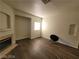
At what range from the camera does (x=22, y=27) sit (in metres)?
5.10

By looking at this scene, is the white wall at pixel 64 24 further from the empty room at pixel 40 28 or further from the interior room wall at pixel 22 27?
the interior room wall at pixel 22 27

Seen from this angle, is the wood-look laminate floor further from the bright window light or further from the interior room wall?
the bright window light

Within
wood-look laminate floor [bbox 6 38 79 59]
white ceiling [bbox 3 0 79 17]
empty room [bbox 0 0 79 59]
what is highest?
white ceiling [bbox 3 0 79 17]

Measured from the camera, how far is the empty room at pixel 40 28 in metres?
2.36

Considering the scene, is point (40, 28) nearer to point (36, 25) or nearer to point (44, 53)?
point (36, 25)

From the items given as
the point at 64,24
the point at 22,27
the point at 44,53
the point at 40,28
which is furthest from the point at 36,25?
the point at 44,53

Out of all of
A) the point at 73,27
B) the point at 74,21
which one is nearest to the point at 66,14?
the point at 74,21

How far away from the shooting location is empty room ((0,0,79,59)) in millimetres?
2357

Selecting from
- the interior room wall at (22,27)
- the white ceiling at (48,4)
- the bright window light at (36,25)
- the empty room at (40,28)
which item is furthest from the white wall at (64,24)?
the interior room wall at (22,27)

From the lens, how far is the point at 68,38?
3662mm

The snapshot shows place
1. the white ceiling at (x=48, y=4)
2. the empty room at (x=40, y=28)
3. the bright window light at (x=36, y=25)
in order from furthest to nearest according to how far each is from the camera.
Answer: the bright window light at (x=36, y=25) → the empty room at (x=40, y=28) → the white ceiling at (x=48, y=4)

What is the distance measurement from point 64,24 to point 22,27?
13.0 ft

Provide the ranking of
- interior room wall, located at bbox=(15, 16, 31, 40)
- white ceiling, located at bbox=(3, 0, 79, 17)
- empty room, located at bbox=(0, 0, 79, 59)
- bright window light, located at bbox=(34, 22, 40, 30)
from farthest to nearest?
bright window light, located at bbox=(34, 22, 40, 30) < interior room wall, located at bbox=(15, 16, 31, 40) < empty room, located at bbox=(0, 0, 79, 59) < white ceiling, located at bbox=(3, 0, 79, 17)

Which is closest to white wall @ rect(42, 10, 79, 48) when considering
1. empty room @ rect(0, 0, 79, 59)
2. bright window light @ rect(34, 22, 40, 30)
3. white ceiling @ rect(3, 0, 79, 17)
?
empty room @ rect(0, 0, 79, 59)
